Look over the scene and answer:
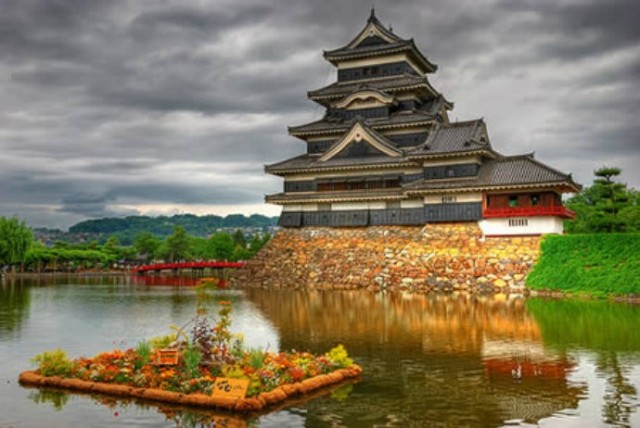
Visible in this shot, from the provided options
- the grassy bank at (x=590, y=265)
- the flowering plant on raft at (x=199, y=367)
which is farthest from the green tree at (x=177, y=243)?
the flowering plant on raft at (x=199, y=367)

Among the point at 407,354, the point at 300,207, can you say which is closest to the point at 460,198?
the point at 300,207

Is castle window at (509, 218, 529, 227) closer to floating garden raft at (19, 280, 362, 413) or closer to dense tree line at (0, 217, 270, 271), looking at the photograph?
floating garden raft at (19, 280, 362, 413)

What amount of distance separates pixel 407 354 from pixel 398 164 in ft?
113

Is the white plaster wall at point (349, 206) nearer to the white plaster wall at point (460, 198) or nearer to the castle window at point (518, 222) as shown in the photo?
the white plaster wall at point (460, 198)

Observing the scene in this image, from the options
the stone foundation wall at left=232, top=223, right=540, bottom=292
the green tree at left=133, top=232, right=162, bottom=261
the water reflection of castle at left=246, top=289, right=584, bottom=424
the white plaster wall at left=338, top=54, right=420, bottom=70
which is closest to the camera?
the water reflection of castle at left=246, top=289, right=584, bottom=424

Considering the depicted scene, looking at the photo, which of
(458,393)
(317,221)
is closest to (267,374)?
(458,393)

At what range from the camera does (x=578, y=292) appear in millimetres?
38656

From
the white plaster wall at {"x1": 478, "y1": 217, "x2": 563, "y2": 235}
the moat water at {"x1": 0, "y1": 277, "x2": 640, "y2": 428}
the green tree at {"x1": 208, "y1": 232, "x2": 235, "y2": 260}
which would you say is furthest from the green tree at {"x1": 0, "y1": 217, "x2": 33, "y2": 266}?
the white plaster wall at {"x1": 478, "y1": 217, "x2": 563, "y2": 235}

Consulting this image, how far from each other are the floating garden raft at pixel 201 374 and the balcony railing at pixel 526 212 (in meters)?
32.2

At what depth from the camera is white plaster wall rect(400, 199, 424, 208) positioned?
5122 cm

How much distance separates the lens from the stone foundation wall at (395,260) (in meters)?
42.8

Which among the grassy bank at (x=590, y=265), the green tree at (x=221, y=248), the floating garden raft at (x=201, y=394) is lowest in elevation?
the floating garden raft at (x=201, y=394)

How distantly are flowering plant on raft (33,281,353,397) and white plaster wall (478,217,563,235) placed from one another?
32.9 meters

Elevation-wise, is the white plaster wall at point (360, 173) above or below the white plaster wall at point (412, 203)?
above
